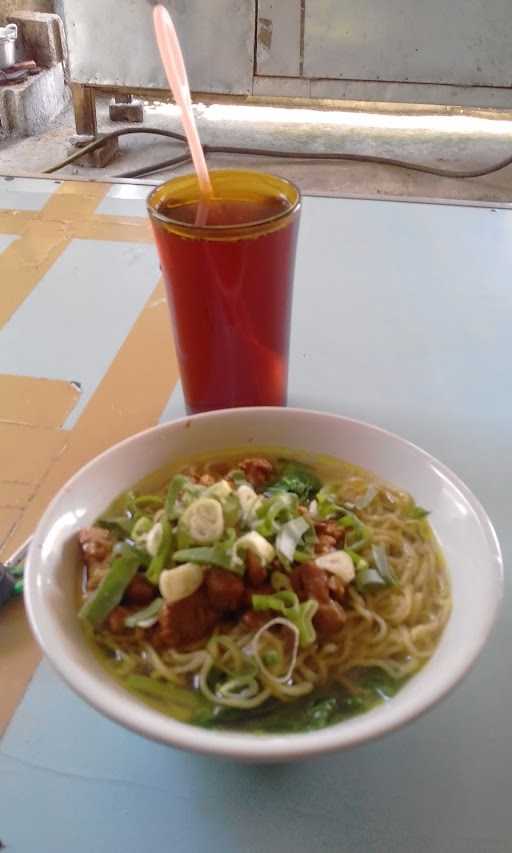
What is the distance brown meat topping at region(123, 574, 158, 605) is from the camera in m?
0.77

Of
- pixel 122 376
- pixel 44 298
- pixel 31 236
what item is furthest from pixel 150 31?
pixel 122 376

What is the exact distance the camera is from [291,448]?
3.10ft

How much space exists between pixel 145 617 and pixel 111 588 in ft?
0.15

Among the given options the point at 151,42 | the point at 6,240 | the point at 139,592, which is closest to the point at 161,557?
the point at 139,592

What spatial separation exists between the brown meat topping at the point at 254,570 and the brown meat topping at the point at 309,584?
0.10 ft

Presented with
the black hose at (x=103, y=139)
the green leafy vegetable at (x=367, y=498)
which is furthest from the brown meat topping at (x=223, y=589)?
the black hose at (x=103, y=139)

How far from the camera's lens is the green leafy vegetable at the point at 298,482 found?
35.2 inches

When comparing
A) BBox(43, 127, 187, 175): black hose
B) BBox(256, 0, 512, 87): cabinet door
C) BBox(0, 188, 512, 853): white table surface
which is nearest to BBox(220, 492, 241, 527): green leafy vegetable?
BBox(0, 188, 512, 853): white table surface

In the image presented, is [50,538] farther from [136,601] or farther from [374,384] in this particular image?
[374,384]

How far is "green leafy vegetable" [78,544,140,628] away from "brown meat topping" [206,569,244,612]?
8cm

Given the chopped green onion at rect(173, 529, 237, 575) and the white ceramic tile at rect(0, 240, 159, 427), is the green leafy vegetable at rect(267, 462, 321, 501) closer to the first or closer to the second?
the chopped green onion at rect(173, 529, 237, 575)

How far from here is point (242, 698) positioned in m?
0.71

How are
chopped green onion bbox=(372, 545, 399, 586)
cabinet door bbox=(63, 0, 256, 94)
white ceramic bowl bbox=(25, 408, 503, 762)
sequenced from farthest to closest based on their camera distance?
cabinet door bbox=(63, 0, 256, 94), chopped green onion bbox=(372, 545, 399, 586), white ceramic bowl bbox=(25, 408, 503, 762)

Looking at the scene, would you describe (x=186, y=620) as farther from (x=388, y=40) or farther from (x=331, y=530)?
(x=388, y=40)
